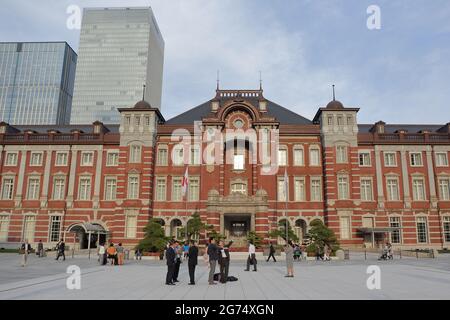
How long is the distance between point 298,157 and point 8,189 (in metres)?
34.0

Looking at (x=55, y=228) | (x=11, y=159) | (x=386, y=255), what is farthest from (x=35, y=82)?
(x=386, y=255)

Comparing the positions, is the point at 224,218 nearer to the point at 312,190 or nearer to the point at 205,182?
the point at 205,182

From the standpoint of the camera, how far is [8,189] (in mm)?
A: 40219

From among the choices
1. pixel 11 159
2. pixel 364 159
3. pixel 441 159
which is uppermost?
pixel 441 159

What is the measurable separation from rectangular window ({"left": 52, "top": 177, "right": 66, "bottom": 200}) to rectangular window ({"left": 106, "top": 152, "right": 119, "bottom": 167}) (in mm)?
5482

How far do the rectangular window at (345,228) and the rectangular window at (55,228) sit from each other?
102 feet

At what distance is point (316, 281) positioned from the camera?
45.9 feet

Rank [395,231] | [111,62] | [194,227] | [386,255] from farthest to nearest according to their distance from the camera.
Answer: [111,62] < [395,231] < [194,227] < [386,255]

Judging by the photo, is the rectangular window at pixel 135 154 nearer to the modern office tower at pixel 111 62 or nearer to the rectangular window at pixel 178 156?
the rectangular window at pixel 178 156

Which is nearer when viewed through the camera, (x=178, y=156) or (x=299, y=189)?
(x=299, y=189)

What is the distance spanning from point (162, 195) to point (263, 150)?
490 inches

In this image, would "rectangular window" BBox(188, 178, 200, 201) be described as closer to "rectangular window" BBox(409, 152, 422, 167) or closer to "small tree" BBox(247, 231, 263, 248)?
"small tree" BBox(247, 231, 263, 248)

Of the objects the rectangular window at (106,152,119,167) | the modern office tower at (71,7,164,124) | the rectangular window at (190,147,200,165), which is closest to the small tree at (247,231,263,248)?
the rectangular window at (190,147,200,165)

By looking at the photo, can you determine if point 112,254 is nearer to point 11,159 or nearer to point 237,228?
point 237,228
